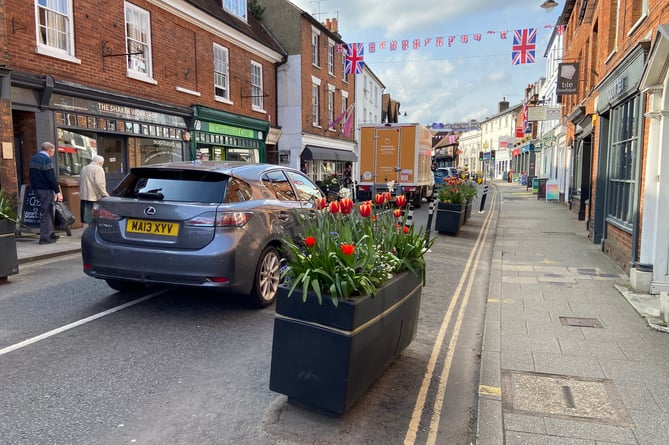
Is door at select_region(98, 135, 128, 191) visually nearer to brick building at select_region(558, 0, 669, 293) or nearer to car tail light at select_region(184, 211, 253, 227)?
car tail light at select_region(184, 211, 253, 227)

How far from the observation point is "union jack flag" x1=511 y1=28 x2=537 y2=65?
14281 millimetres

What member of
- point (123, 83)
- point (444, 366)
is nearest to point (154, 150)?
point (123, 83)

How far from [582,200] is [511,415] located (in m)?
14.0

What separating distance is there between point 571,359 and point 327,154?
23.8 metres

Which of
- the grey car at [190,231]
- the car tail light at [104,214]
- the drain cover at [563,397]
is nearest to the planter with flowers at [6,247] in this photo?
the grey car at [190,231]

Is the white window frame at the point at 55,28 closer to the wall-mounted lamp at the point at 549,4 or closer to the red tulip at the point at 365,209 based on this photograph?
the red tulip at the point at 365,209

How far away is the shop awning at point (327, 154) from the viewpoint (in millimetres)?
24847

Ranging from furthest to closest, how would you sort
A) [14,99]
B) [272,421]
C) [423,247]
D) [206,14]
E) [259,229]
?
[206,14] < [14,99] < [259,229] < [423,247] < [272,421]

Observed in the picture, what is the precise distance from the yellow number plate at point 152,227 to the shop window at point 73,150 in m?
7.96

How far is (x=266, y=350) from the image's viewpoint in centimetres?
424

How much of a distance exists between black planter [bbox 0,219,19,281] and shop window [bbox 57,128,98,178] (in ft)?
18.8

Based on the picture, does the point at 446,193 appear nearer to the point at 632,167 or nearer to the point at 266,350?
the point at 632,167

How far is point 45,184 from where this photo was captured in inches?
364

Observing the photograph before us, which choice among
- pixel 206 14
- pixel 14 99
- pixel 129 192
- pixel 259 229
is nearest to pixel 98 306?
pixel 129 192
